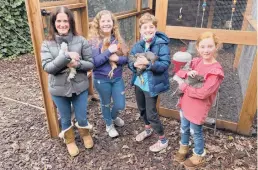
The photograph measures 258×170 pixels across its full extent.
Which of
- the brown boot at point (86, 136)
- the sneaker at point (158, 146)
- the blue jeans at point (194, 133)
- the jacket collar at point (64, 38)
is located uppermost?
the jacket collar at point (64, 38)

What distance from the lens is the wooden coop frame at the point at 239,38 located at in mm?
2521

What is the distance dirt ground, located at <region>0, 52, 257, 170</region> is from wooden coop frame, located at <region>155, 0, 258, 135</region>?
15 cm

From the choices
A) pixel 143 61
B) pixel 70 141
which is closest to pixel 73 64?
pixel 143 61

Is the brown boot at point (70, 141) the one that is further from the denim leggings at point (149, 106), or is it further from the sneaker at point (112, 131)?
the denim leggings at point (149, 106)

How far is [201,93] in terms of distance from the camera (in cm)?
204

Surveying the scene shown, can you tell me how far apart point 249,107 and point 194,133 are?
0.91 m

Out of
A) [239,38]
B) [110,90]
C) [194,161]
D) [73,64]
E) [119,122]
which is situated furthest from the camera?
[119,122]

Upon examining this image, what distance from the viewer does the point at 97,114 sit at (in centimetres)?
340

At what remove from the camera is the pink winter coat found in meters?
2.01

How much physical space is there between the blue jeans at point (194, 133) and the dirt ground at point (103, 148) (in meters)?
0.25

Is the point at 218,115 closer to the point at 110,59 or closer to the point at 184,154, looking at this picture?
the point at 184,154

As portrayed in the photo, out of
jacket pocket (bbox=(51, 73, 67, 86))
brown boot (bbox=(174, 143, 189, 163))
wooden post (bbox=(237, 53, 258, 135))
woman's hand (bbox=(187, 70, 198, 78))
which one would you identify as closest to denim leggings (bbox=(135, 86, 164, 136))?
brown boot (bbox=(174, 143, 189, 163))

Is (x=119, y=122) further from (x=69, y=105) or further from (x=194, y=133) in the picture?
(x=194, y=133)

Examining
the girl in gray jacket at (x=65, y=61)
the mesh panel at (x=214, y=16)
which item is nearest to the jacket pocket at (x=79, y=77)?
the girl in gray jacket at (x=65, y=61)
